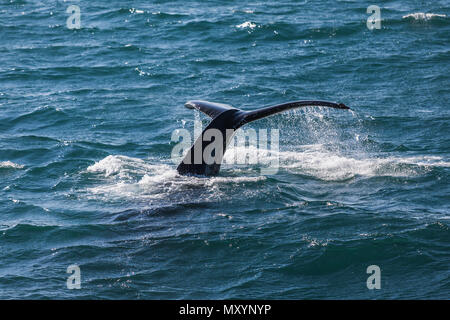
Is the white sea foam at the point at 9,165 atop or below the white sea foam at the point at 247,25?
below

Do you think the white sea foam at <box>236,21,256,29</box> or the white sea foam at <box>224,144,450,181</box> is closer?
the white sea foam at <box>224,144,450,181</box>

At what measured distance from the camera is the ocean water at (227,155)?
11.1m

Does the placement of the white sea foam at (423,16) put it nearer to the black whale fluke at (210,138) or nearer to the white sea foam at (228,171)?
the white sea foam at (228,171)

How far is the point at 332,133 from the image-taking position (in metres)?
17.8

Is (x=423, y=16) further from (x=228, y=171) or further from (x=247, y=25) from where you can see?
(x=228, y=171)

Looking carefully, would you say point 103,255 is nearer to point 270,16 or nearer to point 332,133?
point 332,133

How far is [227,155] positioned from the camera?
1644 centimetres

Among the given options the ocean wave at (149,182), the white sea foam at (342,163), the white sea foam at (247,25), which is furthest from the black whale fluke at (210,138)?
the white sea foam at (247,25)

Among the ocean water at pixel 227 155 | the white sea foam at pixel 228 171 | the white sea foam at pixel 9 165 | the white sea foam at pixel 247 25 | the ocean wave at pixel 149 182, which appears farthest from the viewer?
the white sea foam at pixel 247 25

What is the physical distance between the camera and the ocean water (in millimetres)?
11094

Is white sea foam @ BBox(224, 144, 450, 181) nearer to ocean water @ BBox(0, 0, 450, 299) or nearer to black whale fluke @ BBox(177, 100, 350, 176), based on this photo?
ocean water @ BBox(0, 0, 450, 299)

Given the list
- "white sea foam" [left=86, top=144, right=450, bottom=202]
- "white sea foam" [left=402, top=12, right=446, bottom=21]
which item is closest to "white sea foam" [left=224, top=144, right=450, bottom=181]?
"white sea foam" [left=86, top=144, right=450, bottom=202]


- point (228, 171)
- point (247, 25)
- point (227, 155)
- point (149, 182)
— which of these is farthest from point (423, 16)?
point (149, 182)

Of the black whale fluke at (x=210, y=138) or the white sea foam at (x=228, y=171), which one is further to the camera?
the white sea foam at (x=228, y=171)
